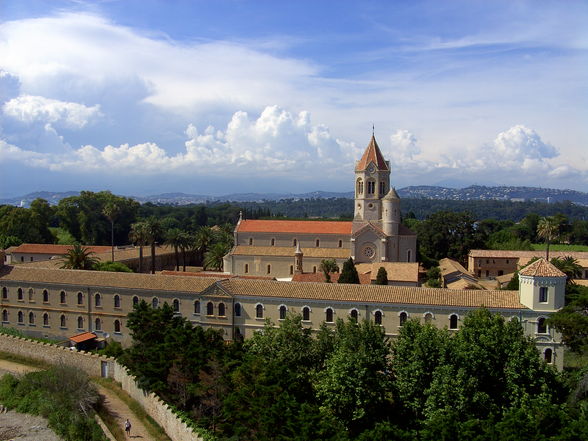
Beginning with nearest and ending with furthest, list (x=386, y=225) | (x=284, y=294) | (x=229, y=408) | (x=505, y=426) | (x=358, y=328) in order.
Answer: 1. (x=505, y=426)
2. (x=229, y=408)
3. (x=358, y=328)
4. (x=284, y=294)
5. (x=386, y=225)

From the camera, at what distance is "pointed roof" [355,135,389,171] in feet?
210

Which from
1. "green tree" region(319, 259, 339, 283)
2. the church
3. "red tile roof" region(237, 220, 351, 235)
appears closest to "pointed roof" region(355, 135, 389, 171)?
the church

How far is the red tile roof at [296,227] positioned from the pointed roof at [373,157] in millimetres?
7280

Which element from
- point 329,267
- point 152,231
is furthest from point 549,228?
point 152,231

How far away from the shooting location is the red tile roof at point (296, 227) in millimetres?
66062

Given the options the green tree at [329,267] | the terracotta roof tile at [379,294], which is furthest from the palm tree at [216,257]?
the terracotta roof tile at [379,294]

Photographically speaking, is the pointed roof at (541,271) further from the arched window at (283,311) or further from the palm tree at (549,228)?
A: the palm tree at (549,228)

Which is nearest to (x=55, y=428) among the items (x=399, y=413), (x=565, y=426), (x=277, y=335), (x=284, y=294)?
(x=277, y=335)

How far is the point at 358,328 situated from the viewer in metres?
31.9

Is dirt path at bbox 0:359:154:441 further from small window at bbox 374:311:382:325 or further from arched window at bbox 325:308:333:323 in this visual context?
small window at bbox 374:311:382:325

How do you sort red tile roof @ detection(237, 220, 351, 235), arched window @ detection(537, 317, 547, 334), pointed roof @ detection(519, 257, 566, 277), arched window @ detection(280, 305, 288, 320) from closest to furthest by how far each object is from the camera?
pointed roof @ detection(519, 257, 566, 277) < arched window @ detection(537, 317, 547, 334) < arched window @ detection(280, 305, 288, 320) < red tile roof @ detection(237, 220, 351, 235)

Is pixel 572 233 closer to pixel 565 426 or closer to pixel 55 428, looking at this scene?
pixel 565 426

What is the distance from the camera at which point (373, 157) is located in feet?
210

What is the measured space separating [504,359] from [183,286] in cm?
2355
